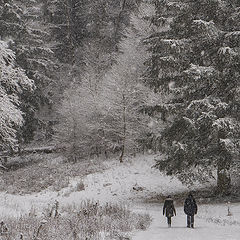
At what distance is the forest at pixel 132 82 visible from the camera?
51.0ft

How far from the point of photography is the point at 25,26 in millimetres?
32875

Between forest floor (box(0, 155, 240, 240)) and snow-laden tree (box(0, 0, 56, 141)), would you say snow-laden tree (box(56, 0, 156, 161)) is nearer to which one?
forest floor (box(0, 155, 240, 240))

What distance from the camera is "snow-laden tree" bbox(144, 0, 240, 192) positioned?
15.4 m

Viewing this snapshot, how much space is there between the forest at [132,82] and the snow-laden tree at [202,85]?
44 mm

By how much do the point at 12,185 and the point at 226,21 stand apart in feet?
56.0

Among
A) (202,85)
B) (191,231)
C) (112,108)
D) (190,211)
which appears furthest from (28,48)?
(191,231)

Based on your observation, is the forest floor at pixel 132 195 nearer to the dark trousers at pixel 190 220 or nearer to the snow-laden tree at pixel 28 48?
the dark trousers at pixel 190 220

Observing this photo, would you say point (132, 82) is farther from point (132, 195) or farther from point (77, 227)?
point (77, 227)

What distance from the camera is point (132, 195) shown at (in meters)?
20.9

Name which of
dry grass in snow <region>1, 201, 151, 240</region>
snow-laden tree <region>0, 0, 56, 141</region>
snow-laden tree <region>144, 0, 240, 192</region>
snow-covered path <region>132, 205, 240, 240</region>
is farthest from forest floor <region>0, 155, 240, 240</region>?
snow-laden tree <region>0, 0, 56, 141</region>

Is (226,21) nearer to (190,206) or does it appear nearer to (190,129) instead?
(190,129)

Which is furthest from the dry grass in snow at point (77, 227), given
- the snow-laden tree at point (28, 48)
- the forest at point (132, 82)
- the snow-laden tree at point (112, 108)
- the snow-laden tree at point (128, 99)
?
the snow-laden tree at point (28, 48)

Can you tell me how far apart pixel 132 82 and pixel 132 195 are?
982 centimetres

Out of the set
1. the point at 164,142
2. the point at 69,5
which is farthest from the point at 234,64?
the point at 69,5
